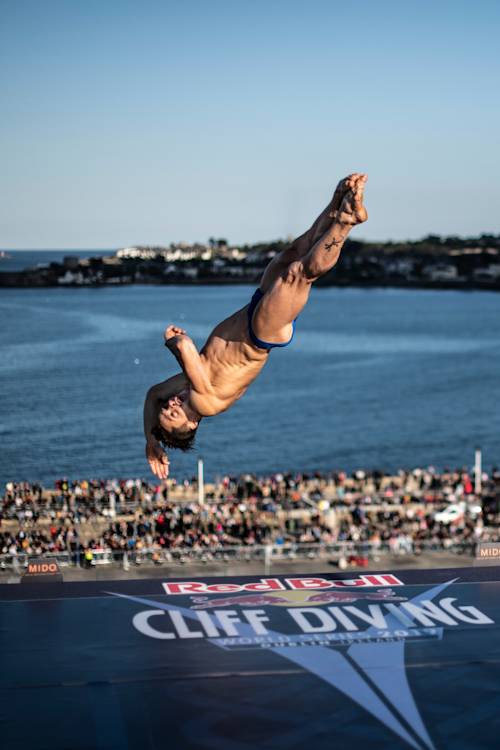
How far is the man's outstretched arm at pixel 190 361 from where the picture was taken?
8586mm

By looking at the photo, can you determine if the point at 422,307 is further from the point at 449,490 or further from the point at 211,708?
the point at 211,708

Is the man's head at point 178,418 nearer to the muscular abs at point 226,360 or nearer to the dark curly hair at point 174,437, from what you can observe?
the dark curly hair at point 174,437

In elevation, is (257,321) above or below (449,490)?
above

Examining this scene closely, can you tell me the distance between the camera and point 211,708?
1109 cm

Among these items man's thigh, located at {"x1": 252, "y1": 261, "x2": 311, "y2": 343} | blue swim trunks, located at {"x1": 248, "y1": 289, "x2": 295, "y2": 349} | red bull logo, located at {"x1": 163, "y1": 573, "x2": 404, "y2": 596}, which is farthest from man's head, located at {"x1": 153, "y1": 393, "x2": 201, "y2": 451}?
red bull logo, located at {"x1": 163, "y1": 573, "x2": 404, "y2": 596}

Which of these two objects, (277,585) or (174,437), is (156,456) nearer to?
(174,437)

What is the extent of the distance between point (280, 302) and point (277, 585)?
26.3 ft

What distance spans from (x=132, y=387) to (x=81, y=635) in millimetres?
50781

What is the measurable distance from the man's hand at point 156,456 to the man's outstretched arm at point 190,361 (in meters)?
0.84

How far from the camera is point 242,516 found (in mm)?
25281

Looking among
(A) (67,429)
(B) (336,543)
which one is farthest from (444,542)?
(A) (67,429)

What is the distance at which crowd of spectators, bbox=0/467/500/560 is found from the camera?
861 inches

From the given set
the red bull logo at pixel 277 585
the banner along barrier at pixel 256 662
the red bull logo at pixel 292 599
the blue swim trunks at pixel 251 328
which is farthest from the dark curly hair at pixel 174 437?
the red bull logo at pixel 277 585

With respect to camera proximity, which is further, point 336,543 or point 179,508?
point 179,508
